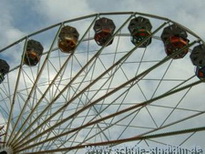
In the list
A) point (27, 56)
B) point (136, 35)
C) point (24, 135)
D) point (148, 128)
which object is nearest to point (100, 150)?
point (148, 128)

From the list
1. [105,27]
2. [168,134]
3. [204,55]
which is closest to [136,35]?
[105,27]

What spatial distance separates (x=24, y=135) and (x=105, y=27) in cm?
873

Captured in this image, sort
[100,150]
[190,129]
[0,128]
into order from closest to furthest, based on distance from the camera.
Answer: [190,129], [100,150], [0,128]

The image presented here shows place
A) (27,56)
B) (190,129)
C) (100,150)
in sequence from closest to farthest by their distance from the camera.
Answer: (190,129) < (100,150) < (27,56)

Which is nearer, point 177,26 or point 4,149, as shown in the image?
point 4,149

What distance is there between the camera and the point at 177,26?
817 inches

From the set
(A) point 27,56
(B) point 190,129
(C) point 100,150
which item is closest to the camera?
(B) point 190,129

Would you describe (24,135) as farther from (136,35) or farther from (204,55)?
(204,55)

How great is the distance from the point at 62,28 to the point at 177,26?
7.43 m

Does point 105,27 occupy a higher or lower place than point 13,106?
higher

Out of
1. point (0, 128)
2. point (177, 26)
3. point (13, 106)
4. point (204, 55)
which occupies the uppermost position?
point (177, 26)

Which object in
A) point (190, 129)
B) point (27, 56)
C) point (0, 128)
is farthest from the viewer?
point (27, 56)

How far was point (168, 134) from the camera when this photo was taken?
14.1 m

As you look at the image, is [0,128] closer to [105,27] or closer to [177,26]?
[105,27]
